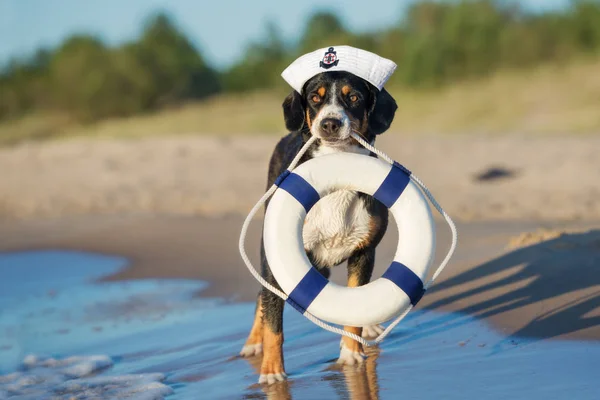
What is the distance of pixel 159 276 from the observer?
8.96 m

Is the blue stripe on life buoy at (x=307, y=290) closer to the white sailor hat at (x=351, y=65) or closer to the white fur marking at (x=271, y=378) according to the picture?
the white fur marking at (x=271, y=378)

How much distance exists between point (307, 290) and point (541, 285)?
1844mm

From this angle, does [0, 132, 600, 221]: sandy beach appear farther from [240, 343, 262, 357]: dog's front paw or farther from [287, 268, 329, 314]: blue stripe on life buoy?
[287, 268, 329, 314]: blue stripe on life buoy

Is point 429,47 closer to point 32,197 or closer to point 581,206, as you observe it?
point 32,197

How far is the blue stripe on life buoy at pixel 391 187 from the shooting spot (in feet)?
16.1

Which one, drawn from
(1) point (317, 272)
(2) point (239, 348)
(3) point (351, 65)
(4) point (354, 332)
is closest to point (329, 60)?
(3) point (351, 65)

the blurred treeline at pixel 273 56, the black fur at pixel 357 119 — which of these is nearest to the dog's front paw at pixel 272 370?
the black fur at pixel 357 119

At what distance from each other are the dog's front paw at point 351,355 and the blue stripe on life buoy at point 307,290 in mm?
443

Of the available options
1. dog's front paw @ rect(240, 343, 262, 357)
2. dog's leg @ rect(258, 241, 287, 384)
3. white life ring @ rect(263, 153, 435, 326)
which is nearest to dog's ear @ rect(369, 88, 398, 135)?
white life ring @ rect(263, 153, 435, 326)

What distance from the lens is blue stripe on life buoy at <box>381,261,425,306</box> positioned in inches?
188

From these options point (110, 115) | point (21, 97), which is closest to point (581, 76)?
point (110, 115)

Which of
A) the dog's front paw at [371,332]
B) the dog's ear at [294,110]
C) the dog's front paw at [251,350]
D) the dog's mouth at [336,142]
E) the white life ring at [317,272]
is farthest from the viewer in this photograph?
the dog's front paw at [371,332]

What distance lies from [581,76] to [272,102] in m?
9.37

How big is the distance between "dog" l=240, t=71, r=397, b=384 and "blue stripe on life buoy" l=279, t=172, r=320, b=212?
209 millimetres
